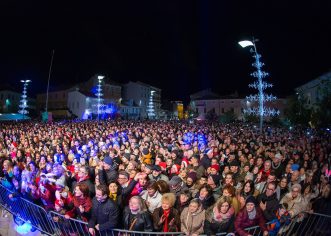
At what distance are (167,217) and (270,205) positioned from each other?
6.09ft

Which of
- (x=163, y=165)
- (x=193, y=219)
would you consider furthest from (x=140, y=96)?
(x=193, y=219)

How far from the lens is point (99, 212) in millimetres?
4852

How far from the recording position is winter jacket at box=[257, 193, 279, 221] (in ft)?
17.4

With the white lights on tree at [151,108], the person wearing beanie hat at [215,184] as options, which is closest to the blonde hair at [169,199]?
the person wearing beanie hat at [215,184]

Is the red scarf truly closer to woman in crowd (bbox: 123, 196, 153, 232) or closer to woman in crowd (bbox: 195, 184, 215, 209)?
woman in crowd (bbox: 123, 196, 153, 232)

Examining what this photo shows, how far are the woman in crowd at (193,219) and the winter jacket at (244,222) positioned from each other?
1.67 feet

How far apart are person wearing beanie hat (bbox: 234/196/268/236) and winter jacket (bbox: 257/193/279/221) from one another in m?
0.25

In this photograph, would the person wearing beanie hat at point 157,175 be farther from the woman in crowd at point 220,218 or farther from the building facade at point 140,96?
the building facade at point 140,96

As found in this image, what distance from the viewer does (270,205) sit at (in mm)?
5605

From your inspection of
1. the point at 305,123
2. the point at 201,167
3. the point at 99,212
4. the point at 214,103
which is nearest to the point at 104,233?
the point at 99,212

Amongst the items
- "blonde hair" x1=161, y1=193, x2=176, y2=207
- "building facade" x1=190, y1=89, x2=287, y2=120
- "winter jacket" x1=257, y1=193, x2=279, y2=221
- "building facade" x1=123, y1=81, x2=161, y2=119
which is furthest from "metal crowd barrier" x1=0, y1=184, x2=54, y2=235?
"building facade" x1=123, y1=81, x2=161, y2=119

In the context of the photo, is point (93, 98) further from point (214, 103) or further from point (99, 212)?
point (99, 212)

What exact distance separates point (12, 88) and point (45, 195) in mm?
71914

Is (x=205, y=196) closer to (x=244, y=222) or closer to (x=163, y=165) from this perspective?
(x=244, y=222)
